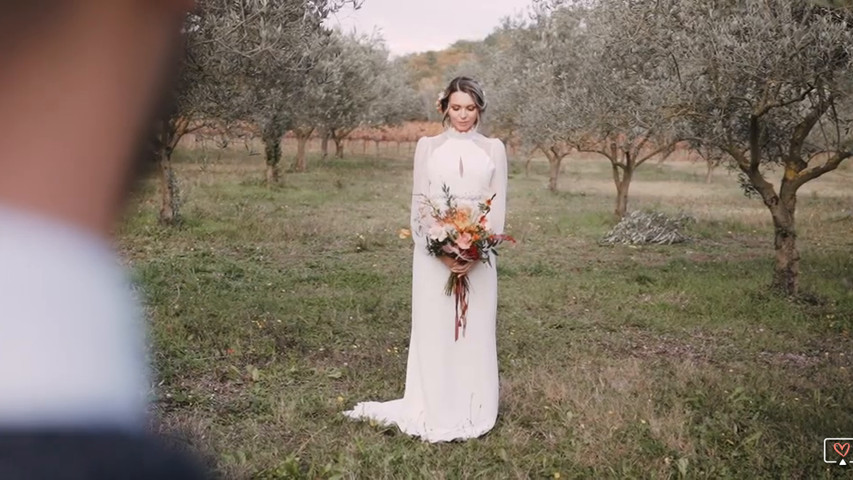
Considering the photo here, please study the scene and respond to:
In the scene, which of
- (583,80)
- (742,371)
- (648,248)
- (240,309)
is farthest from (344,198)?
(742,371)

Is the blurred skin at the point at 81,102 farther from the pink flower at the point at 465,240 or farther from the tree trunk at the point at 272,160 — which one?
the tree trunk at the point at 272,160

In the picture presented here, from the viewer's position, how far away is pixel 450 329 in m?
6.57

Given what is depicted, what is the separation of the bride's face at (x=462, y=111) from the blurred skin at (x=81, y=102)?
574cm

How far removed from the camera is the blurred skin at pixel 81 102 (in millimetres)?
586

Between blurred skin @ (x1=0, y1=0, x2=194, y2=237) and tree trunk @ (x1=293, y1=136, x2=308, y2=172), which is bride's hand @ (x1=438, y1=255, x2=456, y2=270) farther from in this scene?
tree trunk @ (x1=293, y1=136, x2=308, y2=172)

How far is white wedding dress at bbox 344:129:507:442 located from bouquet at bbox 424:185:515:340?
7cm

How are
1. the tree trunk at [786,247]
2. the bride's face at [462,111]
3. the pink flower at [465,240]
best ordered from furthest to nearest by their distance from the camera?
the tree trunk at [786,247] → the bride's face at [462,111] → the pink flower at [465,240]

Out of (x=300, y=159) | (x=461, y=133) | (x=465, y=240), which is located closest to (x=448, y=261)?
(x=465, y=240)

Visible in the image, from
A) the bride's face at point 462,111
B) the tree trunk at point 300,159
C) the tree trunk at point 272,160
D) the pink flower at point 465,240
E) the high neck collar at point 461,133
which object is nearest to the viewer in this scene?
the pink flower at point 465,240

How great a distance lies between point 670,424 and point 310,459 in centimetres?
306

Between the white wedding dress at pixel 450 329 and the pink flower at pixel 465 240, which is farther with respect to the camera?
the white wedding dress at pixel 450 329

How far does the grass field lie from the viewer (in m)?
5.88

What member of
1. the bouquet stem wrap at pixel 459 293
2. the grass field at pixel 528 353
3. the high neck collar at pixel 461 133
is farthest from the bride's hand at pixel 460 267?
the grass field at pixel 528 353

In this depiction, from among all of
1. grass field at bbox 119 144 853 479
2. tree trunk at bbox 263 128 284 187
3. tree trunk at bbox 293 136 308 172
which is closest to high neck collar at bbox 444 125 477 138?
grass field at bbox 119 144 853 479
